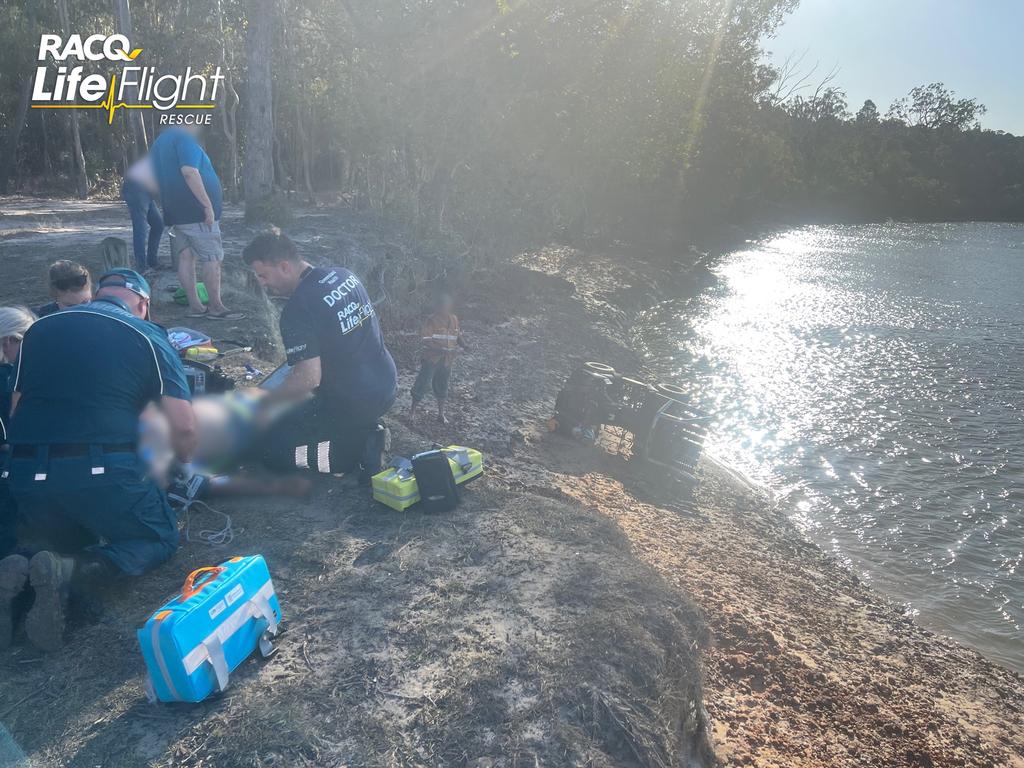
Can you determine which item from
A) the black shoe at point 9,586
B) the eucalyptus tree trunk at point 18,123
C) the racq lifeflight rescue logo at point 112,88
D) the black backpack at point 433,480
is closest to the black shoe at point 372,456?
the black backpack at point 433,480

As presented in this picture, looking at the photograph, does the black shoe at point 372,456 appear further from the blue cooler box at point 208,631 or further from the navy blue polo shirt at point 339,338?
the blue cooler box at point 208,631

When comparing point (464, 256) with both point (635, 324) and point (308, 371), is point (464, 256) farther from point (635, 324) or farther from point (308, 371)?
point (308, 371)

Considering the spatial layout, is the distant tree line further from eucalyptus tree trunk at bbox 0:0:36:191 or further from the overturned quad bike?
the overturned quad bike

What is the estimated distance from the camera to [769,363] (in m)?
15.9

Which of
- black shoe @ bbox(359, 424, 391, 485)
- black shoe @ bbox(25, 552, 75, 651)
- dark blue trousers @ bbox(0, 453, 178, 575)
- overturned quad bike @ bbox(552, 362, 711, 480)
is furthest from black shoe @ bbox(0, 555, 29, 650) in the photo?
overturned quad bike @ bbox(552, 362, 711, 480)

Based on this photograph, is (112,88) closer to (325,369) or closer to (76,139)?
(76,139)

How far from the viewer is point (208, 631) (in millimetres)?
3121

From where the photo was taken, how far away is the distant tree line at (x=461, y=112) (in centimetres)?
1481

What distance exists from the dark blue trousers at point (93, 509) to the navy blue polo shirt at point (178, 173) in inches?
183

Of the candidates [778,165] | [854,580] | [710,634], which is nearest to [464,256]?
[854,580]

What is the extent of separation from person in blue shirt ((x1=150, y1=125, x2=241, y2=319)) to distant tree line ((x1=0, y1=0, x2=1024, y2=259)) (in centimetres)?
673

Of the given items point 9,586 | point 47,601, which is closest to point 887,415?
point 47,601

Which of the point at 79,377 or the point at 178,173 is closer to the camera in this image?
the point at 79,377

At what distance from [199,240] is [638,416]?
5.31 m
